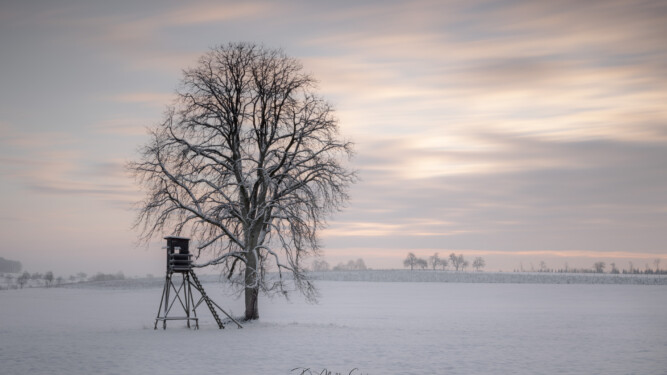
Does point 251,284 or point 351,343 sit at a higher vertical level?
point 251,284

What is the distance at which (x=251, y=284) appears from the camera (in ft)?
101

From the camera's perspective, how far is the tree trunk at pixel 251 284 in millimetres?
30438

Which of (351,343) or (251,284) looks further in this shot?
(251,284)

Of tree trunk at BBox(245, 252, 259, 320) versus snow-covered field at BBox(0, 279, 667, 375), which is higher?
tree trunk at BBox(245, 252, 259, 320)

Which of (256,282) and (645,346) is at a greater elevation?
(256,282)

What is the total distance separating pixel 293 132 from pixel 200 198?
19.0 ft

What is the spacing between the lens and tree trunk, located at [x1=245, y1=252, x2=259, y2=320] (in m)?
30.4

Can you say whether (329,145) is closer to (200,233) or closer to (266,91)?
(266,91)

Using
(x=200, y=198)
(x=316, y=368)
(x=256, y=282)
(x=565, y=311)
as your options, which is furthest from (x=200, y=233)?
→ (x=565, y=311)

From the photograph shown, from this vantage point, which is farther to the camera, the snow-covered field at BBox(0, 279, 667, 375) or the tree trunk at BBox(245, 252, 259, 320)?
the tree trunk at BBox(245, 252, 259, 320)

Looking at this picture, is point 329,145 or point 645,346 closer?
point 645,346

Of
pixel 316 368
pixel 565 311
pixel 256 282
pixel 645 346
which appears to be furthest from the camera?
pixel 565 311

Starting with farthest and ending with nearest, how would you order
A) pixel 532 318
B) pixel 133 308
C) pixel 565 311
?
pixel 133 308 < pixel 565 311 < pixel 532 318

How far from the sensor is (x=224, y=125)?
31906 mm
